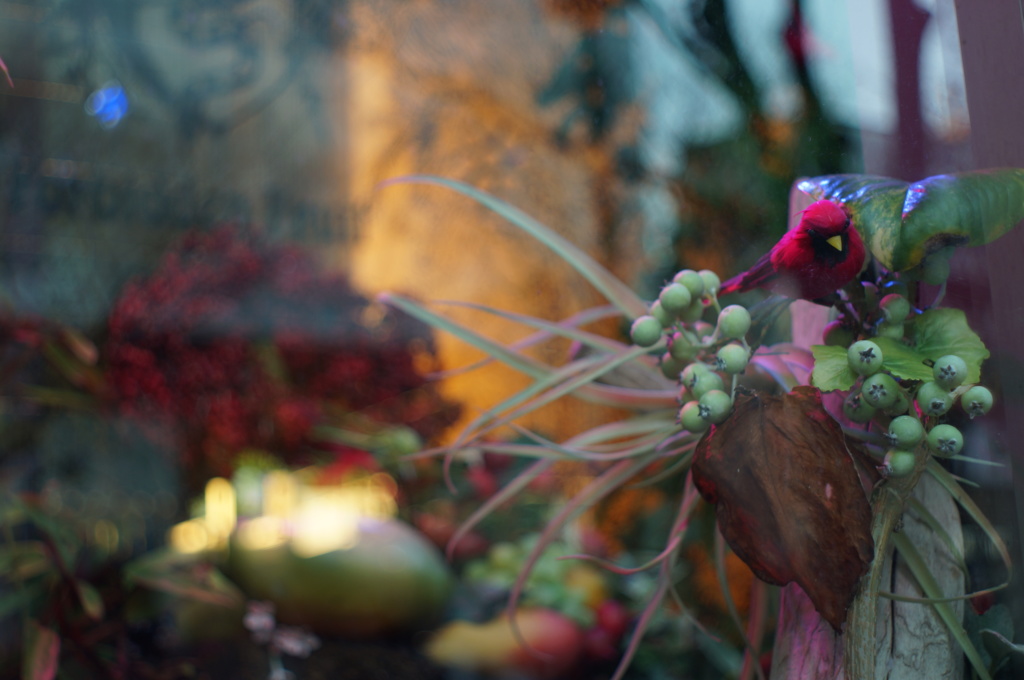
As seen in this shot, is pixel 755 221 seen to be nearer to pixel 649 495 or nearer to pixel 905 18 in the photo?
pixel 905 18

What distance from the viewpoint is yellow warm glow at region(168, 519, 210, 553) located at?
0.58 m

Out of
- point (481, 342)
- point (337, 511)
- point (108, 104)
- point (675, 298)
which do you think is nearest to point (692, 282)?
point (675, 298)

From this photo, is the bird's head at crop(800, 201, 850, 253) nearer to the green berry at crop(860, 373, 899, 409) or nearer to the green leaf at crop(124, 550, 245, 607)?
the green berry at crop(860, 373, 899, 409)

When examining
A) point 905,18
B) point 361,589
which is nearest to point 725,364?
point 905,18

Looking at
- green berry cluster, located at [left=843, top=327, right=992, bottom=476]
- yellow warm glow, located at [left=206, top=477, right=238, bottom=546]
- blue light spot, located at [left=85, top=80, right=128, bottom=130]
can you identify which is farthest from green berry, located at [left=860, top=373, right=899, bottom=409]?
blue light spot, located at [left=85, top=80, right=128, bottom=130]

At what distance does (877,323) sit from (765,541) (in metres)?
0.11

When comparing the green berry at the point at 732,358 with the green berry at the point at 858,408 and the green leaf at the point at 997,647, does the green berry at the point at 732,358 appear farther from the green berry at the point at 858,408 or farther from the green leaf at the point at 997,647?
the green leaf at the point at 997,647

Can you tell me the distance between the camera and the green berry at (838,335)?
32 cm

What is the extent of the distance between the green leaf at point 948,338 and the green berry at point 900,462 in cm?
4

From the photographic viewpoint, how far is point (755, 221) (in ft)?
1.57

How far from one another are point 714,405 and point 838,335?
0.08m

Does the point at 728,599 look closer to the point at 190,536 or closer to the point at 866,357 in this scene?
the point at 866,357

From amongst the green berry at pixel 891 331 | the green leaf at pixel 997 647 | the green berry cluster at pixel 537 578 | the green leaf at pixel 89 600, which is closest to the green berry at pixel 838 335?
the green berry at pixel 891 331

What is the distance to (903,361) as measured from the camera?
0.27m
